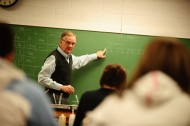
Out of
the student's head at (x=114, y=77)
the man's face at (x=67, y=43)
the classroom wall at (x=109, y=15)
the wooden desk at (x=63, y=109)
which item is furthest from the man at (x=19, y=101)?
the classroom wall at (x=109, y=15)

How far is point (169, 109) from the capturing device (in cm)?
130

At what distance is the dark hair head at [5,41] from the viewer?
138 centimetres

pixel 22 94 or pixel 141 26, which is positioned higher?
pixel 141 26

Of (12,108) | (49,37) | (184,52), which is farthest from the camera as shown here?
(49,37)

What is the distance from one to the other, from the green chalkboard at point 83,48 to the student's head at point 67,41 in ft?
0.75

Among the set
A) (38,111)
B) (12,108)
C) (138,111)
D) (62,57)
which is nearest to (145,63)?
(138,111)

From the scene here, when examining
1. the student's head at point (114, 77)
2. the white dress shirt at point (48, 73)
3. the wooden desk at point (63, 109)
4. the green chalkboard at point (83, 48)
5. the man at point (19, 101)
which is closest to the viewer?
the man at point (19, 101)

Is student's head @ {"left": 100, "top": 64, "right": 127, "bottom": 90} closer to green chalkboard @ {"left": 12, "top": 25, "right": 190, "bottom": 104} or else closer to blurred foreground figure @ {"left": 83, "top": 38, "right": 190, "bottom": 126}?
blurred foreground figure @ {"left": 83, "top": 38, "right": 190, "bottom": 126}

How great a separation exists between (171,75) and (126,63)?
9.40 ft

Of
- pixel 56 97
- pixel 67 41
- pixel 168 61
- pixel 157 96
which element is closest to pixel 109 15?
pixel 67 41

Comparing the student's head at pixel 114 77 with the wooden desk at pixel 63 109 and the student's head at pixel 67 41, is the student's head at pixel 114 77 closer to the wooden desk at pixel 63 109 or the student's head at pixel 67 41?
the wooden desk at pixel 63 109

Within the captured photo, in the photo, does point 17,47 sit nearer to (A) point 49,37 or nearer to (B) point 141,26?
(A) point 49,37

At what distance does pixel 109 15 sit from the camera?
423 centimetres

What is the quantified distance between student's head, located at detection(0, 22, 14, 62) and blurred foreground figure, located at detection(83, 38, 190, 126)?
1.76 ft
